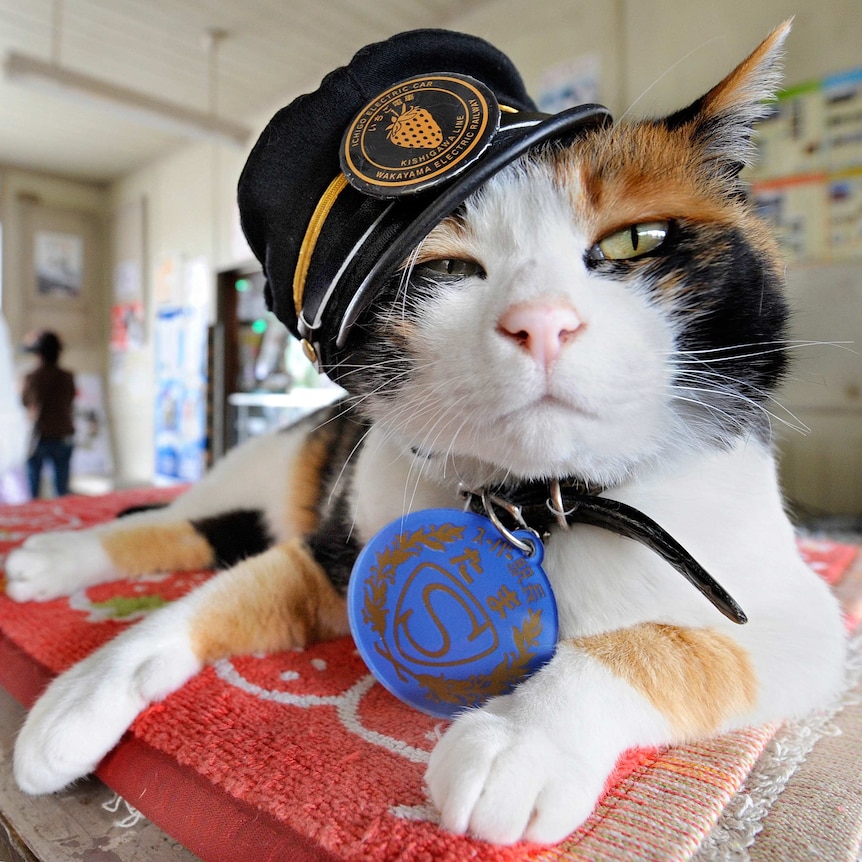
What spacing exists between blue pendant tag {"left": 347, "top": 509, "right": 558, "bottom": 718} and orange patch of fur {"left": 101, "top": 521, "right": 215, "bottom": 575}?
1.62ft

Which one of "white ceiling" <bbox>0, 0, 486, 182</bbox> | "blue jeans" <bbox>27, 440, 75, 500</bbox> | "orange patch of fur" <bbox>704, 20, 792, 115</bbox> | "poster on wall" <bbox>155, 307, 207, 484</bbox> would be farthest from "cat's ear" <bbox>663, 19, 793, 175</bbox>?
"blue jeans" <bbox>27, 440, 75, 500</bbox>

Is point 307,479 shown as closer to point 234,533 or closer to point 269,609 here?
point 234,533

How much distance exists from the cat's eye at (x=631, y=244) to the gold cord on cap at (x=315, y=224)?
0.56 feet

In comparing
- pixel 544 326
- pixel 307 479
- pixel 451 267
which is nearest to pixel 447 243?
pixel 451 267

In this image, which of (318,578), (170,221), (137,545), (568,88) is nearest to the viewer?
(318,578)

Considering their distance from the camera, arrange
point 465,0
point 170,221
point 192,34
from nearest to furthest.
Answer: point 465,0, point 192,34, point 170,221

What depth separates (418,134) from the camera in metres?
0.39

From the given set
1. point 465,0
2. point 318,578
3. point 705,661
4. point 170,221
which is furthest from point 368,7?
point 705,661

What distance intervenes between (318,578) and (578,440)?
0.33 m

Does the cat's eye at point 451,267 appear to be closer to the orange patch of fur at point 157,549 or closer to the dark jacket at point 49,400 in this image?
the orange patch of fur at point 157,549

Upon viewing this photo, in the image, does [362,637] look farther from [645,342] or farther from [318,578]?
[645,342]

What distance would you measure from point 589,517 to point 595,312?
0.14 m

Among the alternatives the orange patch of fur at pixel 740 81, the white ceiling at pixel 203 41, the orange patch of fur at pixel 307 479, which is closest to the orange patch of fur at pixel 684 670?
the orange patch of fur at pixel 740 81

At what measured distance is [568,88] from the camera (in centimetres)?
214
